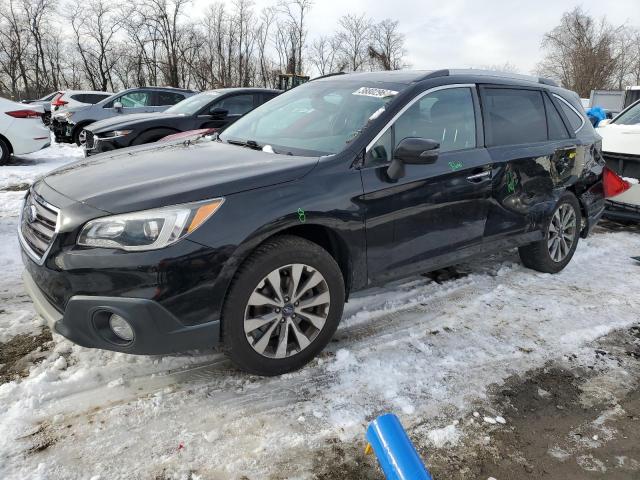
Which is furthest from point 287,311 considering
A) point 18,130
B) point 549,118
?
point 18,130

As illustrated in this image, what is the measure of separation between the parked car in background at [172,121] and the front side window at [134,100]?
4.59m

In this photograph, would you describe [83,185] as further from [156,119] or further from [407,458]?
[156,119]

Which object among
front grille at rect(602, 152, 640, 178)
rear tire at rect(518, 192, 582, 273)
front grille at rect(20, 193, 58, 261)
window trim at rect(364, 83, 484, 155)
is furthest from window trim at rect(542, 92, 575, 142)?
front grille at rect(20, 193, 58, 261)

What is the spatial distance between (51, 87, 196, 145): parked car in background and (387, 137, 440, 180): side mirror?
10930 millimetres

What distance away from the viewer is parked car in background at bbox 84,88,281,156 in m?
7.71

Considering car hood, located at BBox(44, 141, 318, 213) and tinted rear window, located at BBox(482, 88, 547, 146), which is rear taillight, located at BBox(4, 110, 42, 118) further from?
tinted rear window, located at BBox(482, 88, 547, 146)

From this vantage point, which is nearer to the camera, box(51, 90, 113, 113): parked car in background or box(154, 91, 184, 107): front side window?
box(154, 91, 184, 107): front side window

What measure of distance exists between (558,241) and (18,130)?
9.98m

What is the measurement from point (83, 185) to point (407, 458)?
2154 mm

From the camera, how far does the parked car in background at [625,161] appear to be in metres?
6.04

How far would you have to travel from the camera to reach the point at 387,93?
3.39 meters

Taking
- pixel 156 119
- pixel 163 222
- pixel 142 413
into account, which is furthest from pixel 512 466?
pixel 156 119

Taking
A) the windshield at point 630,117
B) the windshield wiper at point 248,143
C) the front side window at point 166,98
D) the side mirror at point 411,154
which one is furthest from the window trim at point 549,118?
the front side window at point 166,98

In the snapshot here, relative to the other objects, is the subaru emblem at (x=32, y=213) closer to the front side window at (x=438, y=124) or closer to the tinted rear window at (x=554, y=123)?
the front side window at (x=438, y=124)
